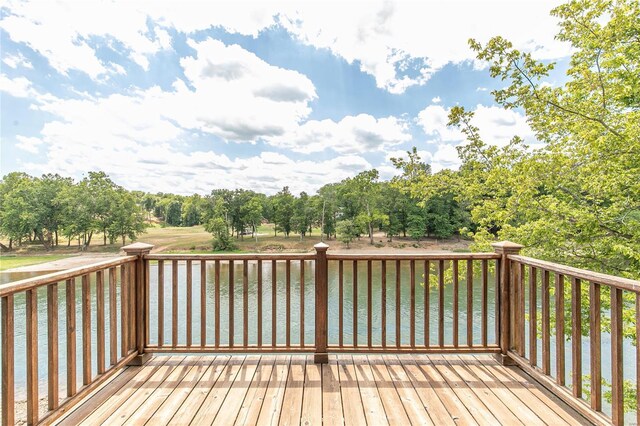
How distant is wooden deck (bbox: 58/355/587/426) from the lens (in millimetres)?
1771

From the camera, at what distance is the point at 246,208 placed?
104 feet

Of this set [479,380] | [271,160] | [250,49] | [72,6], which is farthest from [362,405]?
[271,160]

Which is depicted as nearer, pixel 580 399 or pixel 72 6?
pixel 580 399

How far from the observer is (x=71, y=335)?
70.9 inches

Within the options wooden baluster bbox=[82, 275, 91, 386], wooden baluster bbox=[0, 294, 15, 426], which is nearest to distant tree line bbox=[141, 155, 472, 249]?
wooden baluster bbox=[82, 275, 91, 386]

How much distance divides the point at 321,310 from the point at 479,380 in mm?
1310

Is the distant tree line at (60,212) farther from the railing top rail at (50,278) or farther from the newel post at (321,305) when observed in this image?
the newel post at (321,305)

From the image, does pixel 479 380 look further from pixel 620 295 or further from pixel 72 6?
pixel 72 6

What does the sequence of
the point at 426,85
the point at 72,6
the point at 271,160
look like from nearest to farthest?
the point at 72,6 < the point at 426,85 < the point at 271,160

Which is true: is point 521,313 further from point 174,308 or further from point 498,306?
point 174,308

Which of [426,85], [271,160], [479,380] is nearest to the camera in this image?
[479,380]

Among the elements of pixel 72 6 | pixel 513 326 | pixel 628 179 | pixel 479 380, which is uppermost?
pixel 72 6

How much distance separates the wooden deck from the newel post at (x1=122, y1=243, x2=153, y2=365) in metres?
0.18

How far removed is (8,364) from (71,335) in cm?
34
